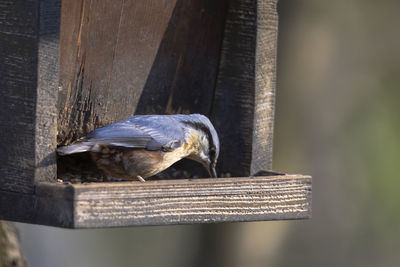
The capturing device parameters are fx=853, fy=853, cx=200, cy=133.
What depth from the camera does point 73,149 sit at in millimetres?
3521

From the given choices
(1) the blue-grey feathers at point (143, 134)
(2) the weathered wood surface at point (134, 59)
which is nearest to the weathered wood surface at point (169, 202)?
(1) the blue-grey feathers at point (143, 134)

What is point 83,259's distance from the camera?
8.75 metres

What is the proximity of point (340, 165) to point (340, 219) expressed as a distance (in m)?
0.50

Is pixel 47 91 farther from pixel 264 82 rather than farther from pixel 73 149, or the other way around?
pixel 264 82

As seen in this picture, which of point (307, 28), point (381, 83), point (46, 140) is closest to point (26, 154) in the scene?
point (46, 140)

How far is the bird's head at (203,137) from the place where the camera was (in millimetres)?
4148

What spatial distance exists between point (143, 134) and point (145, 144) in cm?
7

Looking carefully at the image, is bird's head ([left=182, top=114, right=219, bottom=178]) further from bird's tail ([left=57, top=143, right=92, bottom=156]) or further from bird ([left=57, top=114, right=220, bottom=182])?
bird's tail ([left=57, top=143, right=92, bottom=156])

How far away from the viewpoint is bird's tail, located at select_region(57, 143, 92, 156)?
3.50 m

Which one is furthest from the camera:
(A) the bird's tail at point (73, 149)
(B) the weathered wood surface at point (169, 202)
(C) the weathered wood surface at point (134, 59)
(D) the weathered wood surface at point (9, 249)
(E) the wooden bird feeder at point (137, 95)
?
(D) the weathered wood surface at point (9, 249)

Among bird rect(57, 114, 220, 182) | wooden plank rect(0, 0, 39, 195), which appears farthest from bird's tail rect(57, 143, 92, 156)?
wooden plank rect(0, 0, 39, 195)

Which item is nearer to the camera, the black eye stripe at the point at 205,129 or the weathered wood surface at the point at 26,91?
the weathered wood surface at the point at 26,91

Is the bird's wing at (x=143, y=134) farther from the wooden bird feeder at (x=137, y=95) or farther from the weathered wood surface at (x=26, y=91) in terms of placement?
the weathered wood surface at (x=26, y=91)

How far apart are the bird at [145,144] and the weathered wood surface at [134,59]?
182 millimetres
